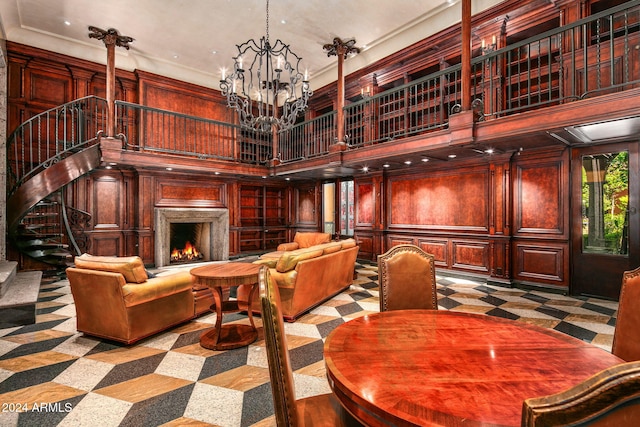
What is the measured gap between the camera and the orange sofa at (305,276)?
11.9 feet

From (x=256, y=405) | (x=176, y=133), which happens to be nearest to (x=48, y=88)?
(x=176, y=133)

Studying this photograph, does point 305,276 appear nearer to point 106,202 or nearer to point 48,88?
point 106,202

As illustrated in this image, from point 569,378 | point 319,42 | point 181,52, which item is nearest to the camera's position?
point 569,378

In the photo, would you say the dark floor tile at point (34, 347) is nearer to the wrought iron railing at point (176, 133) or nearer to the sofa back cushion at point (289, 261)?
the sofa back cushion at point (289, 261)

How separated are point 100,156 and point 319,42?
16.7 ft

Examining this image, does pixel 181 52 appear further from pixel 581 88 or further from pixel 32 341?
pixel 581 88

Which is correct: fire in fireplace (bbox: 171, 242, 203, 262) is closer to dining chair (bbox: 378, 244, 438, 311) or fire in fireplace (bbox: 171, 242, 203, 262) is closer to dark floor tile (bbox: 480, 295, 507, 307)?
dark floor tile (bbox: 480, 295, 507, 307)

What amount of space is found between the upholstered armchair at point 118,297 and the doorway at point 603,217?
226 inches

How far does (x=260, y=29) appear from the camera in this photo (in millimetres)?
6414

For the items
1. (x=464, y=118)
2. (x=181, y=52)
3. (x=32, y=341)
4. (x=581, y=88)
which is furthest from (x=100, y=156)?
(x=581, y=88)

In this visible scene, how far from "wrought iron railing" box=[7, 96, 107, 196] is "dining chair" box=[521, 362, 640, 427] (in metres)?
6.83

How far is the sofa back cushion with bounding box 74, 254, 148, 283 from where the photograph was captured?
9.50 ft

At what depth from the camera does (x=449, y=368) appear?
1148 mm

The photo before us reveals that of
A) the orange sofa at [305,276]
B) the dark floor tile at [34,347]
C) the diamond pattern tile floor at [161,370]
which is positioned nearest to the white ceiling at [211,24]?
the orange sofa at [305,276]
